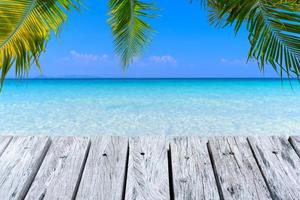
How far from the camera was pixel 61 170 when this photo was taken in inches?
80.2

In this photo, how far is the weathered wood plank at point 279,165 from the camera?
1844 millimetres

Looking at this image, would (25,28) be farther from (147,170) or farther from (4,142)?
(147,170)

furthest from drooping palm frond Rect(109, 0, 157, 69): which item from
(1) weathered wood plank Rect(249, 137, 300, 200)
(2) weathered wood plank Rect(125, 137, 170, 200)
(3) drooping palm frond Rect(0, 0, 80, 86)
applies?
(1) weathered wood plank Rect(249, 137, 300, 200)

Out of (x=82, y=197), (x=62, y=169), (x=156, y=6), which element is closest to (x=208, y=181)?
(x=82, y=197)

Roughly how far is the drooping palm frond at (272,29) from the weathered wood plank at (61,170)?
134cm

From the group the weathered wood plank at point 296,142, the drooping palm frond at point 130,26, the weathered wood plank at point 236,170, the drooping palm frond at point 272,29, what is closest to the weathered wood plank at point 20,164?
the weathered wood plank at point 236,170

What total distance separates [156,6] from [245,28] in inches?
56.2

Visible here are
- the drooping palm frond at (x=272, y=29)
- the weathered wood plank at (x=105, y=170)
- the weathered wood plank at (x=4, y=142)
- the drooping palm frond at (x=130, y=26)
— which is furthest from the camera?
the drooping palm frond at (x=130, y=26)

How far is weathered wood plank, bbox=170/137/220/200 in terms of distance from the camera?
1825mm

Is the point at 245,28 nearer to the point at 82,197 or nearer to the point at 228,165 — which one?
the point at 228,165

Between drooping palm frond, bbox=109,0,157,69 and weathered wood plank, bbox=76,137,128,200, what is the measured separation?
178 cm

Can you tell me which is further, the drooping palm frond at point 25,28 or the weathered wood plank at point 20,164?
the drooping palm frond at point 25,28

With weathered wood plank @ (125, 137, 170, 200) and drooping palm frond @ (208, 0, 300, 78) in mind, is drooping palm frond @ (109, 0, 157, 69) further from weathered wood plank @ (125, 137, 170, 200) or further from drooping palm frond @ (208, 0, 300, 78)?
weathered wood plank @ (125, 137, 170, 200)

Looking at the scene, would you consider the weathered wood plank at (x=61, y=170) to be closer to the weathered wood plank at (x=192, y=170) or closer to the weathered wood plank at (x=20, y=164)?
the weathered wood plank at (x=20, y=164)
